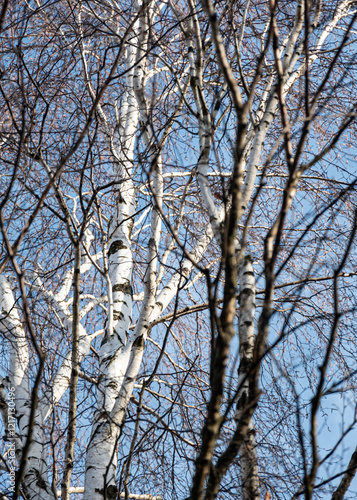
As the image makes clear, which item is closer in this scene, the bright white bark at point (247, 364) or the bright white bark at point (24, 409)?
the bright white bark at point (247, 364)

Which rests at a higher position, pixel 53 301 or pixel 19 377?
pixel 53 301

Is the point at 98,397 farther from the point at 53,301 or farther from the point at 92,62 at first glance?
the point at 92,62

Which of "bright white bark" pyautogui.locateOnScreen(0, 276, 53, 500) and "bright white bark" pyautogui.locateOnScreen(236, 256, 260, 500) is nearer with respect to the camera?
"bright white bark" pyautogui.locateOnScreen(236, 256, 260, 500)

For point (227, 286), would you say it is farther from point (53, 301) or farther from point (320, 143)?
point (320, 143)

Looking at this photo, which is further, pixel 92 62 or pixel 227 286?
pixel 92 62

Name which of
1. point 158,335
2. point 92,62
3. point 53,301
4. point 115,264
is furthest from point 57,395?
point 92,62

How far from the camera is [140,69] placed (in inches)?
123

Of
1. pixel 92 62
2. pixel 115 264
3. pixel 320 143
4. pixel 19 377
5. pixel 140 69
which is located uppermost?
pixel 92 62

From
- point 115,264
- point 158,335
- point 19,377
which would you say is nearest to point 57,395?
point 19,377

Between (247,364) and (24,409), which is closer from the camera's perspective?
(247,364)

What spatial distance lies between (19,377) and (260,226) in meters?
2.49

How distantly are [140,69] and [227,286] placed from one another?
6.89 ft

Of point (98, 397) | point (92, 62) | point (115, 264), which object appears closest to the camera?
point (98, 397)

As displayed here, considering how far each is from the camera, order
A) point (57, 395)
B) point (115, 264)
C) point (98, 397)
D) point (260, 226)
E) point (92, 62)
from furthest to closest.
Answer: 1. point (92, 62)
2. point (260, 226)
3. point (115, 264)
4. point (57, 395)
5. point (98, 397)
